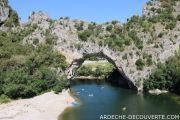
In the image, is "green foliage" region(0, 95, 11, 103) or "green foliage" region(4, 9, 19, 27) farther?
"green foliage" region(4, 9, 19, 27)

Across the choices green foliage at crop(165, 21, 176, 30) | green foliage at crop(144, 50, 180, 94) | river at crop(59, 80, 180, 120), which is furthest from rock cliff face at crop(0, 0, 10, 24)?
green foliage at crop(165, 21, 176, 30)

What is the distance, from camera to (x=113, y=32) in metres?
110

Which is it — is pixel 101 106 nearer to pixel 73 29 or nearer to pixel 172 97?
pixel 172 97

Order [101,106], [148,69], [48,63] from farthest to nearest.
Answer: [148,69] → [48,63] → [101,106]

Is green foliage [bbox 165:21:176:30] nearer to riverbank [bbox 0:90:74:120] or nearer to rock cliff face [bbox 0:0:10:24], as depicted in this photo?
riverbank [bbox 0:90:74:120]

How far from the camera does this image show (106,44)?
108250 mm

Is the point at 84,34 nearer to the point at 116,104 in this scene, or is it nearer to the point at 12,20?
the point at 12,20

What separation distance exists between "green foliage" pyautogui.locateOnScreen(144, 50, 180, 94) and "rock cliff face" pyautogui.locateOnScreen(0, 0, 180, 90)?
2.96 meters

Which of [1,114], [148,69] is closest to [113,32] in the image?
[148,69]

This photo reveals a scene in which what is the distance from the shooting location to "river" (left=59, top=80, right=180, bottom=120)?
2844 inches

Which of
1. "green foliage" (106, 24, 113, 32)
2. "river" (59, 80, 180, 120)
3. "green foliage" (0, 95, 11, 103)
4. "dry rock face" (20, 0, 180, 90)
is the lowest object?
"river" (59, 80, 180, 120)

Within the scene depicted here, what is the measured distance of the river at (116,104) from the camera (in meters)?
72.2

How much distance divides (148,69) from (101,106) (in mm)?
31665

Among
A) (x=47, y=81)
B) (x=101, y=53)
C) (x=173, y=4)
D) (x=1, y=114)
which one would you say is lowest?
(x=1, y=114)
